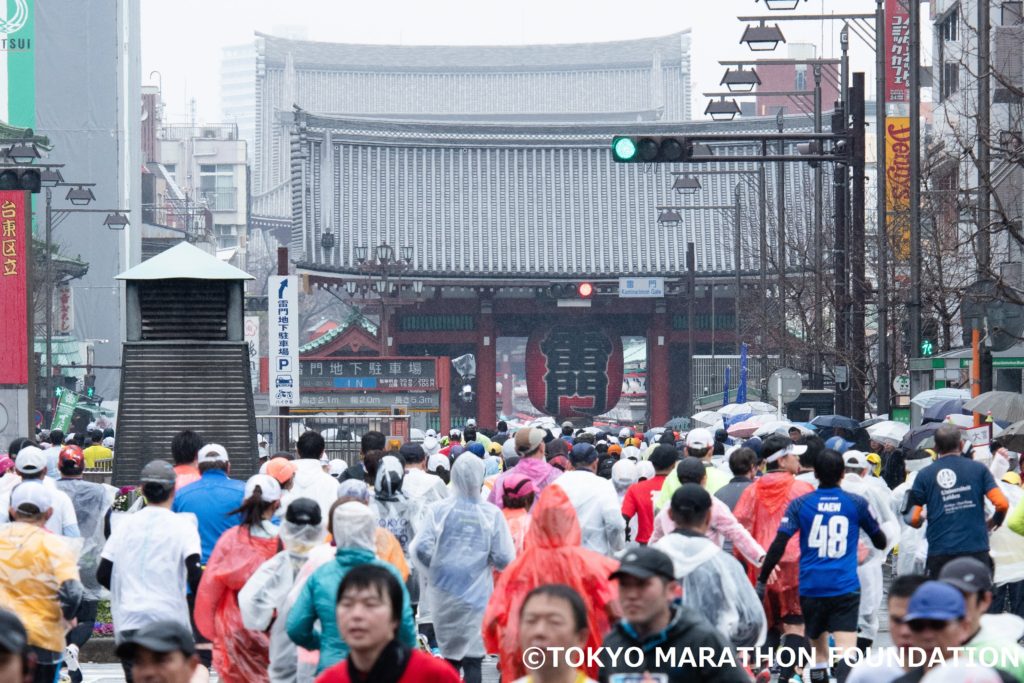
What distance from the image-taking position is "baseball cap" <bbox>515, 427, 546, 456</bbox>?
12.0 m

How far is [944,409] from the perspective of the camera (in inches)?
778

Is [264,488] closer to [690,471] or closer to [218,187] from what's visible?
[690,471]

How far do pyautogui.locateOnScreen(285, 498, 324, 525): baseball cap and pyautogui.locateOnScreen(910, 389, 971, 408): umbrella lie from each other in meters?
13.8

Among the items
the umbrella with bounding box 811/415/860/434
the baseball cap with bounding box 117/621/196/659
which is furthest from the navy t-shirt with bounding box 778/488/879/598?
the umbrella with bounding box 811/415/860/434

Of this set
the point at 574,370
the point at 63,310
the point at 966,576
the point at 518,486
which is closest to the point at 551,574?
the point at 966,576

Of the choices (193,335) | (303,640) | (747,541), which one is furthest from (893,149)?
(303,640)

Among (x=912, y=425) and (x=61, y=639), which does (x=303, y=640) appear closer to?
(x=61, y=639)

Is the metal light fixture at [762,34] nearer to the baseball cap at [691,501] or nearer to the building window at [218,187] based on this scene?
the baseball cap at [691,501]

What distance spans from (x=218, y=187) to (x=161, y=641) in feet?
292

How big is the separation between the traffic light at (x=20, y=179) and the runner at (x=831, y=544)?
42.7ft

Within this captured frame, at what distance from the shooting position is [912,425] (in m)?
19.9

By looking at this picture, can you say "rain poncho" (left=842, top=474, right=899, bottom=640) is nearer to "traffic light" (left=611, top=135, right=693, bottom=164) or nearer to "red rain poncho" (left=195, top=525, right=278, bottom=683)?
"red rain poncho" (left=195, top=525, right=278, bottom=683)

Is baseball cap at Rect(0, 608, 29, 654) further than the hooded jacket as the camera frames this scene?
No

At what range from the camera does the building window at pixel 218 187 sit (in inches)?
3597
